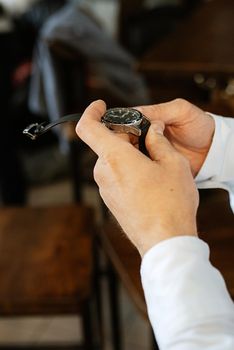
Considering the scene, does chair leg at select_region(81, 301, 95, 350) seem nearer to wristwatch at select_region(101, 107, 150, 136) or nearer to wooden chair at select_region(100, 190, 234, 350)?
wooden chair at select_region(100, 190, 234, 350)

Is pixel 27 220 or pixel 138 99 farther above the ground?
pixel 138 99

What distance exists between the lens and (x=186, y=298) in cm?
43

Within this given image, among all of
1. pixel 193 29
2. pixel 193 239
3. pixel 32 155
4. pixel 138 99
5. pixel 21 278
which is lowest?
pixel 32 155

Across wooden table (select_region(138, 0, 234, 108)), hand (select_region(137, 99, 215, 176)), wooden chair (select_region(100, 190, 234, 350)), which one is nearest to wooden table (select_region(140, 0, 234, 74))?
wooden table (select_region(138, 0, 234, 108))

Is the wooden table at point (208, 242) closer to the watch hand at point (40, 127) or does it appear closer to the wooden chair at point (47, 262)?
the wooden chair at point (47, 262)

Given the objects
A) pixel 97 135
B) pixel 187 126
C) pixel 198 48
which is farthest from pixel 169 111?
pixel 198 48

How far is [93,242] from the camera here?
38.6 inches

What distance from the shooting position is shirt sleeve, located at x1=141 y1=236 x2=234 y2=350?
1.36ft

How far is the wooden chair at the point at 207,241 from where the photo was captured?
775 mm

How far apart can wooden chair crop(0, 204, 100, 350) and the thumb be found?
0.43 metres

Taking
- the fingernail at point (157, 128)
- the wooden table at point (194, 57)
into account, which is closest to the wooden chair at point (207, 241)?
the fingernail at point (157, 128)

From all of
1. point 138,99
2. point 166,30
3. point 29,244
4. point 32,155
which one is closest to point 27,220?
point 29,244

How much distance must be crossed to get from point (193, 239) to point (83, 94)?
114 centimetres

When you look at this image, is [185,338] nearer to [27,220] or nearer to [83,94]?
[27,220]
